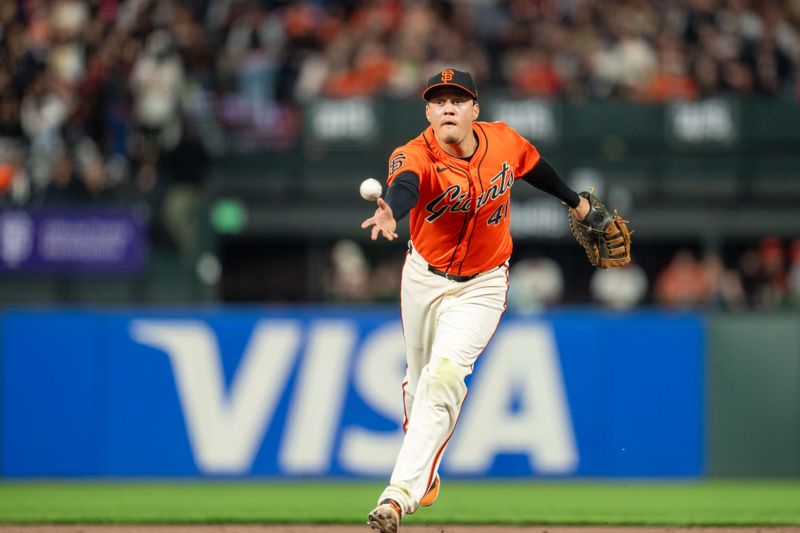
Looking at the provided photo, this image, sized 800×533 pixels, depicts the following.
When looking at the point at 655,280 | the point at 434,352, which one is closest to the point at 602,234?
the point at 434,352

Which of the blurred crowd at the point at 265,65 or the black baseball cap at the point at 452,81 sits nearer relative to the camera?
the black baseball cap at the point at 452,81

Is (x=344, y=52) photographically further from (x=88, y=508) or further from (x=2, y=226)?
(x=88, y=508)

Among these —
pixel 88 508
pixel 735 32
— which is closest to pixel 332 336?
pixel 88 508

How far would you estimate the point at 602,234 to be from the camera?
6.97 m

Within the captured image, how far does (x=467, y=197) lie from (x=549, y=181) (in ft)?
2.31

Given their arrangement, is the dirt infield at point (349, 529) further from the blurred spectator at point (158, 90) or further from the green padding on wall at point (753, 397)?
the blurred spectator at point (158, 90)

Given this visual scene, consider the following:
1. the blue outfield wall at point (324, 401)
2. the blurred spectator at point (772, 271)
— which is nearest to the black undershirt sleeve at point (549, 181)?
the blue outfield wall at point (324, 401)

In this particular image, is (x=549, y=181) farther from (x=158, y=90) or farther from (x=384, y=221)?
(x=158, y=90)

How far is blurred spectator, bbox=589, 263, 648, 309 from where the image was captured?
13664 mm

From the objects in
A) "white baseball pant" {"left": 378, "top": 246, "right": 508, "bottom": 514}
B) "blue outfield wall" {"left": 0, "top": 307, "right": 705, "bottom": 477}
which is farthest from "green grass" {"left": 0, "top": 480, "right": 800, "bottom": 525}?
"white baseball pant" {"left": 378, "top": 246, "right": 508, "bottom": 514}

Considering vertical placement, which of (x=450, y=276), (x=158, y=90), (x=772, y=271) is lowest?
(x=772, y=271)

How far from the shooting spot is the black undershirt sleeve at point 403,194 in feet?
18.1

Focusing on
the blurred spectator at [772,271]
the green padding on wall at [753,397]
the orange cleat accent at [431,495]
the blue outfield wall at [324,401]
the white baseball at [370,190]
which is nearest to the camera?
Answer: the white baseball at [370,190]

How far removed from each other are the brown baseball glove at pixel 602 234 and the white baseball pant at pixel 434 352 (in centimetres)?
58
